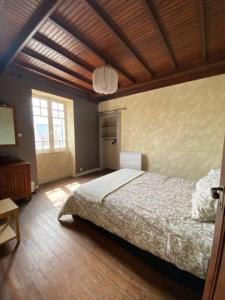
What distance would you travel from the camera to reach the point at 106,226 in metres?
1.76

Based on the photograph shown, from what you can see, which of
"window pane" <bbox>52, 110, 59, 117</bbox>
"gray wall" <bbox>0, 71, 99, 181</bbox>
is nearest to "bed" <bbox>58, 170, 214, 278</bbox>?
"gray wall" <bbox>0, 71, 99, 181</bbox>

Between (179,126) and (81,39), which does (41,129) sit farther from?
(179,126)

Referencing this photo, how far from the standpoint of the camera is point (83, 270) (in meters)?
1.42

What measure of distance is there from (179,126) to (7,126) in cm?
378

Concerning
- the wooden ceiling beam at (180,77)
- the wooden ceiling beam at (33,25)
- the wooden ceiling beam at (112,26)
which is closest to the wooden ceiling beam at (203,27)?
the wooden ceiling beam at (180,77)

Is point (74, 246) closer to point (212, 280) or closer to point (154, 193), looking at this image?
point (154, 193)

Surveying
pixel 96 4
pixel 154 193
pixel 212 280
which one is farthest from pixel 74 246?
pixel 96 4

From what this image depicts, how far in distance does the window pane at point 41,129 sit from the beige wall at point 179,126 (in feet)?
7.42

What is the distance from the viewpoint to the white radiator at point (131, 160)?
13.3 ft

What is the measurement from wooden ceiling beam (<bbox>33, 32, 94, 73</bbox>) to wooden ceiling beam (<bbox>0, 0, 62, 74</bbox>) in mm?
201

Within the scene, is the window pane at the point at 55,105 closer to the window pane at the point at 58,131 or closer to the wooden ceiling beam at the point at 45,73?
the window pane at the point at 58,131

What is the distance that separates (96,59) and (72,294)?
3.43m

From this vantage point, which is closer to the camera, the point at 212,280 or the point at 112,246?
the point at 212,280

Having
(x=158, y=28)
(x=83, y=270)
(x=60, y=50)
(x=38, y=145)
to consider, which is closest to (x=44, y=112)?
(x=38, y=145)
